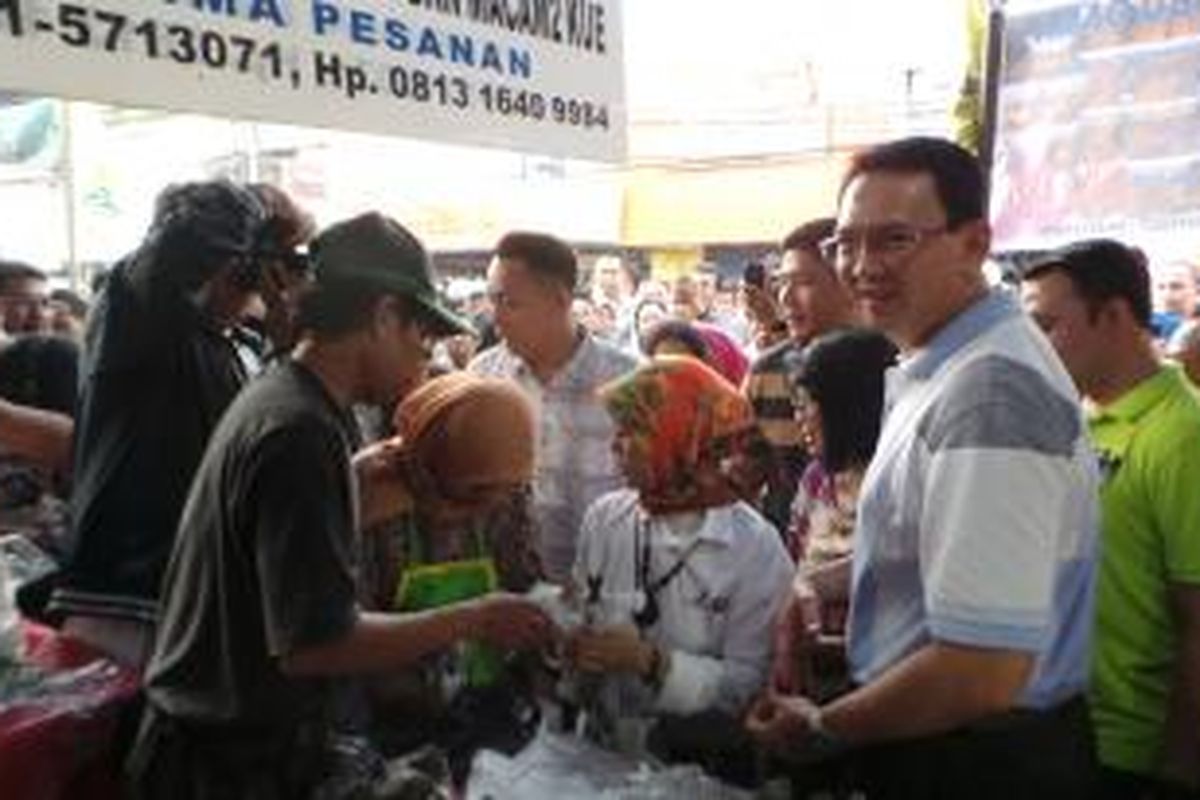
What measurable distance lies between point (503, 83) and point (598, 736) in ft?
4.59

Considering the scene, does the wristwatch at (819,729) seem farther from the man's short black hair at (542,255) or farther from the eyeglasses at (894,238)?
the man's short black hair at (542,255)

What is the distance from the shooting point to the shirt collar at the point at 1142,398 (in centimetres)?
308

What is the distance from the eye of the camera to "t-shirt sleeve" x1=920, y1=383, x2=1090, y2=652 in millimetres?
1996

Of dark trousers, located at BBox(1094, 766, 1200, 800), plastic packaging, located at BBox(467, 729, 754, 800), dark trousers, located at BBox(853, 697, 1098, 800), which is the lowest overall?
dark trousers, located at BBox(1094, 766, 1200, 800)

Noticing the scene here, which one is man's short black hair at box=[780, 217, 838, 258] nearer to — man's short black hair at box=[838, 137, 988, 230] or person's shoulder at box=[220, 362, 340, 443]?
man's short black hair at box=[838, 137, 988, 230]

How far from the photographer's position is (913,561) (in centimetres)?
219

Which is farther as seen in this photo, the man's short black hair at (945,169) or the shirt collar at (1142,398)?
the shirt collar at (1142,398)

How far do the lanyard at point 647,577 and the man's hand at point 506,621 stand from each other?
1.50 ft

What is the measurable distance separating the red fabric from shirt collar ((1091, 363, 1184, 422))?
2086mm

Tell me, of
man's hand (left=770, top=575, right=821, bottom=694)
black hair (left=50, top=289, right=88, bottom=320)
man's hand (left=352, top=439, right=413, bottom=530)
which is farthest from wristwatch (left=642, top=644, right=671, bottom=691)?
black hair (left=50, top=289, right=88, bottom=320)

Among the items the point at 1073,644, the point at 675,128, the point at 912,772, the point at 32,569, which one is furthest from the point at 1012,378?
the point at 675,128

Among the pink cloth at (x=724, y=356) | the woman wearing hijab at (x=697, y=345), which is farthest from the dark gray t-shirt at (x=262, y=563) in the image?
the pink cloth at (x=724, y=356)

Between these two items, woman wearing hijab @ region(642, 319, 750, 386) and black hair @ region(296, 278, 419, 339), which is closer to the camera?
black hair @ region(296, 278, 419, 339)

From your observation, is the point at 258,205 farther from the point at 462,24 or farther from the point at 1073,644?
the point at 1073,644
